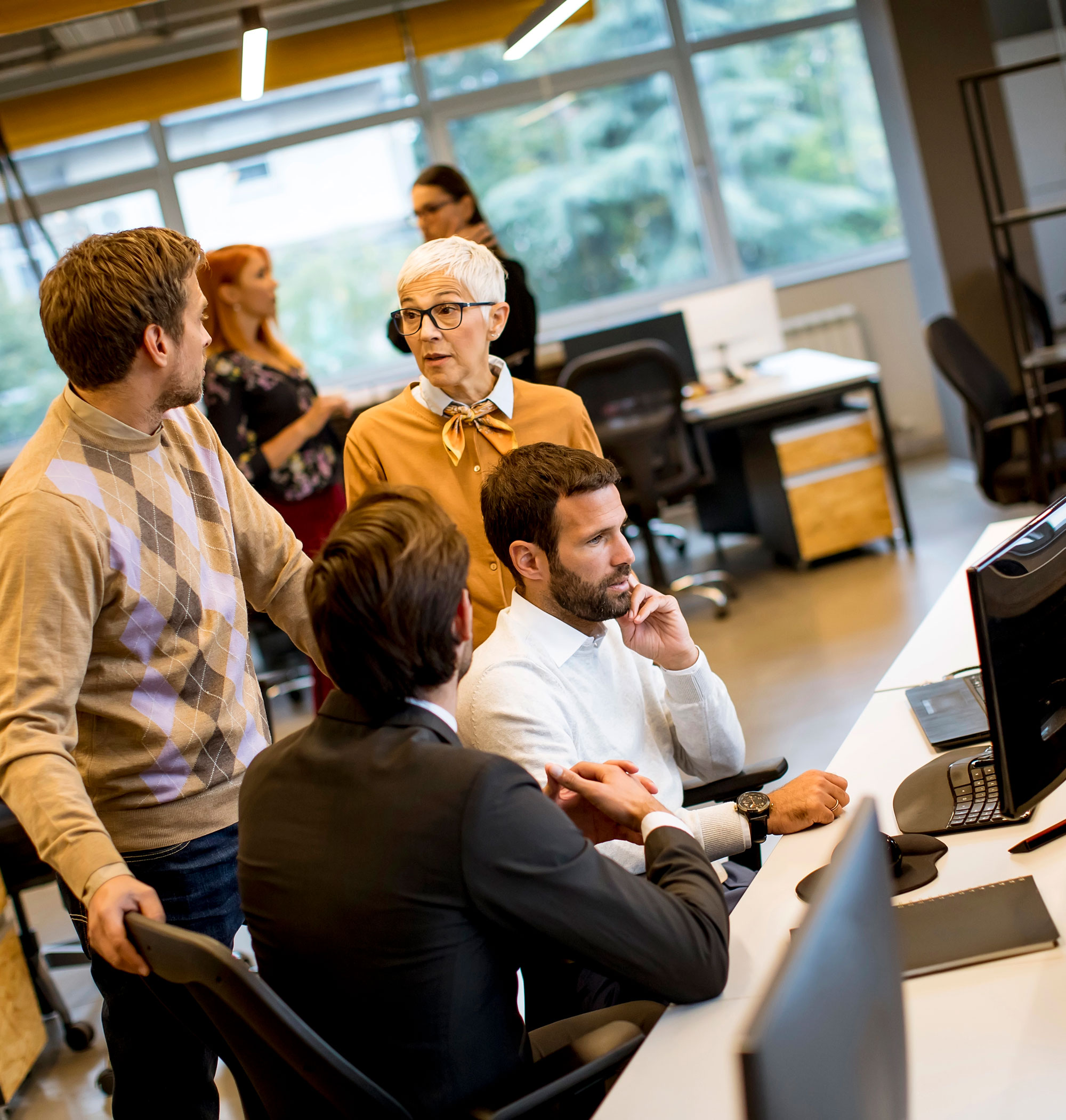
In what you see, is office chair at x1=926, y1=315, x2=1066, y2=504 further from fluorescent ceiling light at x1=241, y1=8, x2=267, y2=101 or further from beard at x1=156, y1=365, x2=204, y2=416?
beard at x1=156, y1=365, x2=204, y2=416

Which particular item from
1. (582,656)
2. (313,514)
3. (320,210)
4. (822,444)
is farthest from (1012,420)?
(320,210)

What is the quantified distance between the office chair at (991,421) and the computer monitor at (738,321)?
118cm

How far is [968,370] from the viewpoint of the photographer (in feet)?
16.4

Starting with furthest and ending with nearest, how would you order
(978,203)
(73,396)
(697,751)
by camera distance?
(978,203), (697,751), (73,396)

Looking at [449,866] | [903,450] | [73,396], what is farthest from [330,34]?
[449,866]

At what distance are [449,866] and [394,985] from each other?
14 cm

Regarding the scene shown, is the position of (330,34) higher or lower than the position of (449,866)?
higher

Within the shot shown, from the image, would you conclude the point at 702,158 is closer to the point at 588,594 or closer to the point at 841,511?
the point at 841,511

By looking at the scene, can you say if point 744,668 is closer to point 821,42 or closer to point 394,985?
point 394,985

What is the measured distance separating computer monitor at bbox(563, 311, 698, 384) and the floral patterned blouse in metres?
2.68

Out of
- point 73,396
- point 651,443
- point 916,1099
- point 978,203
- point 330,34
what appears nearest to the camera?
point 916,1099

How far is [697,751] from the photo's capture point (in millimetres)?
1998

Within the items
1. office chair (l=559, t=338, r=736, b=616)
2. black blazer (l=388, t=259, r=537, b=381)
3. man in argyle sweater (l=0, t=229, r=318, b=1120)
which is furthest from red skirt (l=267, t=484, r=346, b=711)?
man in argyle sweater (l=0, t=229, r=318, b=1120)

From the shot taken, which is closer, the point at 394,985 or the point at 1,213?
the point at 394,985
